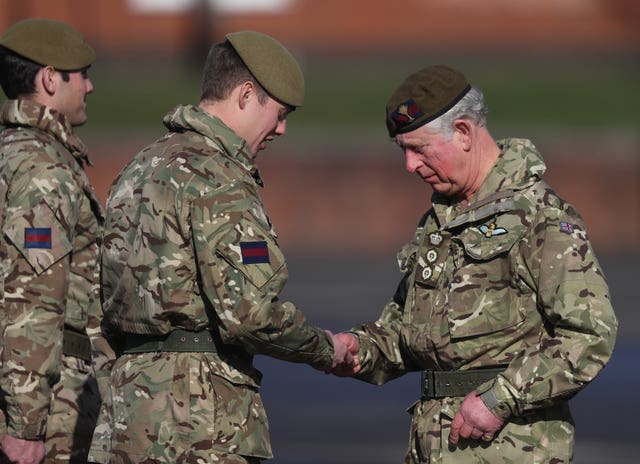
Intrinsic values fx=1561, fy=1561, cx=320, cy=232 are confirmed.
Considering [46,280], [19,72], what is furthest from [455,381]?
[19,72]

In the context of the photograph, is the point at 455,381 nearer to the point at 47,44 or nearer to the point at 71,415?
the point at 71,415

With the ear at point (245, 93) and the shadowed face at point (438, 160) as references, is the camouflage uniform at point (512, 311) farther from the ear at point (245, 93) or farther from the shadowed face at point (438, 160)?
the ear at point (245, 93)

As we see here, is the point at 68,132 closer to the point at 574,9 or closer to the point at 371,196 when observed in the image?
the point at 371,196

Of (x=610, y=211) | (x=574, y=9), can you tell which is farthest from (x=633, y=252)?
(x=574, y=9)

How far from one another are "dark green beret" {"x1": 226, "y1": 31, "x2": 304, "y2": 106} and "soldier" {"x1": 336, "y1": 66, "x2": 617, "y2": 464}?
373 millimetres

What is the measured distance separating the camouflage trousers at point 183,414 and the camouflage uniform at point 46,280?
0.61 meters

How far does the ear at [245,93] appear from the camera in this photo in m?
5.45

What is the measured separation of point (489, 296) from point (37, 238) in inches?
69.3

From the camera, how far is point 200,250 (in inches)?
206

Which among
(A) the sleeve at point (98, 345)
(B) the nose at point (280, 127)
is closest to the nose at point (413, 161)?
(B) the nose at point (280, 127)

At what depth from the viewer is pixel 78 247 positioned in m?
6.16

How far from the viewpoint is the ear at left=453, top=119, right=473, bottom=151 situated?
548 centimetres

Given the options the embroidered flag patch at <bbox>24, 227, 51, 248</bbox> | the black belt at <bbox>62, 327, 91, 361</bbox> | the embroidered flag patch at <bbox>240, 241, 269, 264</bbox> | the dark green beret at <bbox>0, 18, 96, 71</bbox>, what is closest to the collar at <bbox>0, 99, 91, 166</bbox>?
the dark green beret at <bbox>0, 18, 96, 71</bbox>

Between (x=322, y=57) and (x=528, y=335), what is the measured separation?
1292 inches
